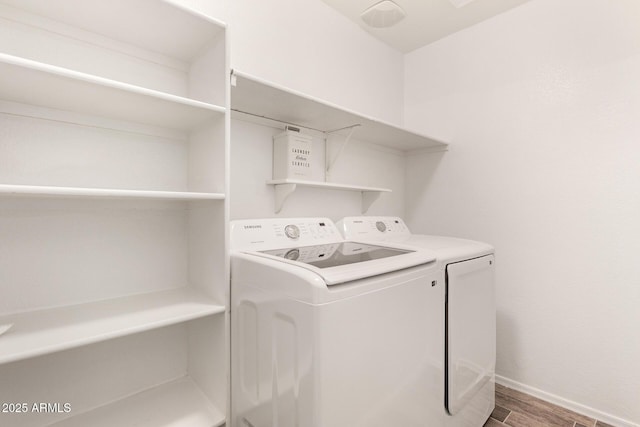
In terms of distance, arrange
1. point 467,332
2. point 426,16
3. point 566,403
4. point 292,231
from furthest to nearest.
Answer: point 426,16 < point 566,403 < point 292,231 < point 467,332

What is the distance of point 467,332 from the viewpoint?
59.7 inches

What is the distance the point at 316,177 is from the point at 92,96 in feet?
4.23

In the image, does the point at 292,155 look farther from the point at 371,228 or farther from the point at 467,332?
the point at 467,332

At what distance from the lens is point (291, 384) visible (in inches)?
38.1

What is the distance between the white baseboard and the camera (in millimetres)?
1752

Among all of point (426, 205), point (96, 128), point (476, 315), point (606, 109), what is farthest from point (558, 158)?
point (96, 128)

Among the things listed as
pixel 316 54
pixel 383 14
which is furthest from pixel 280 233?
pixel 383 14

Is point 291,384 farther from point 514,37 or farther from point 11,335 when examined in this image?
point 514,37

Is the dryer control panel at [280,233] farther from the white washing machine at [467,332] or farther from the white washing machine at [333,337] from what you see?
the white washing machine at [467,332]

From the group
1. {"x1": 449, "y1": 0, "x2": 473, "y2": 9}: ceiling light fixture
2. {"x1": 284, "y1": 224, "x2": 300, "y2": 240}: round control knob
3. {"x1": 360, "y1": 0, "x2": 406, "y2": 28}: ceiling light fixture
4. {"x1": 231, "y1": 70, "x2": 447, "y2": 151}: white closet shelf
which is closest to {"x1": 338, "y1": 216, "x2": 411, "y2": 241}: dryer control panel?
{"x1": 284, "y1": 224, "x2": 300, "y2": 240}: round control knob

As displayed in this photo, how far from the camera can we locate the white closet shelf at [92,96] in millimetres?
857

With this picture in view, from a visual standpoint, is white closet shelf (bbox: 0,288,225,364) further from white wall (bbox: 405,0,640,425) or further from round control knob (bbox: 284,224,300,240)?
white wall (bbox: 405,0,640,425)

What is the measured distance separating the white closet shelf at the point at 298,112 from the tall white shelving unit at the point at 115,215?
0.59 ft

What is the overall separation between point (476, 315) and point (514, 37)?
1981 mm
